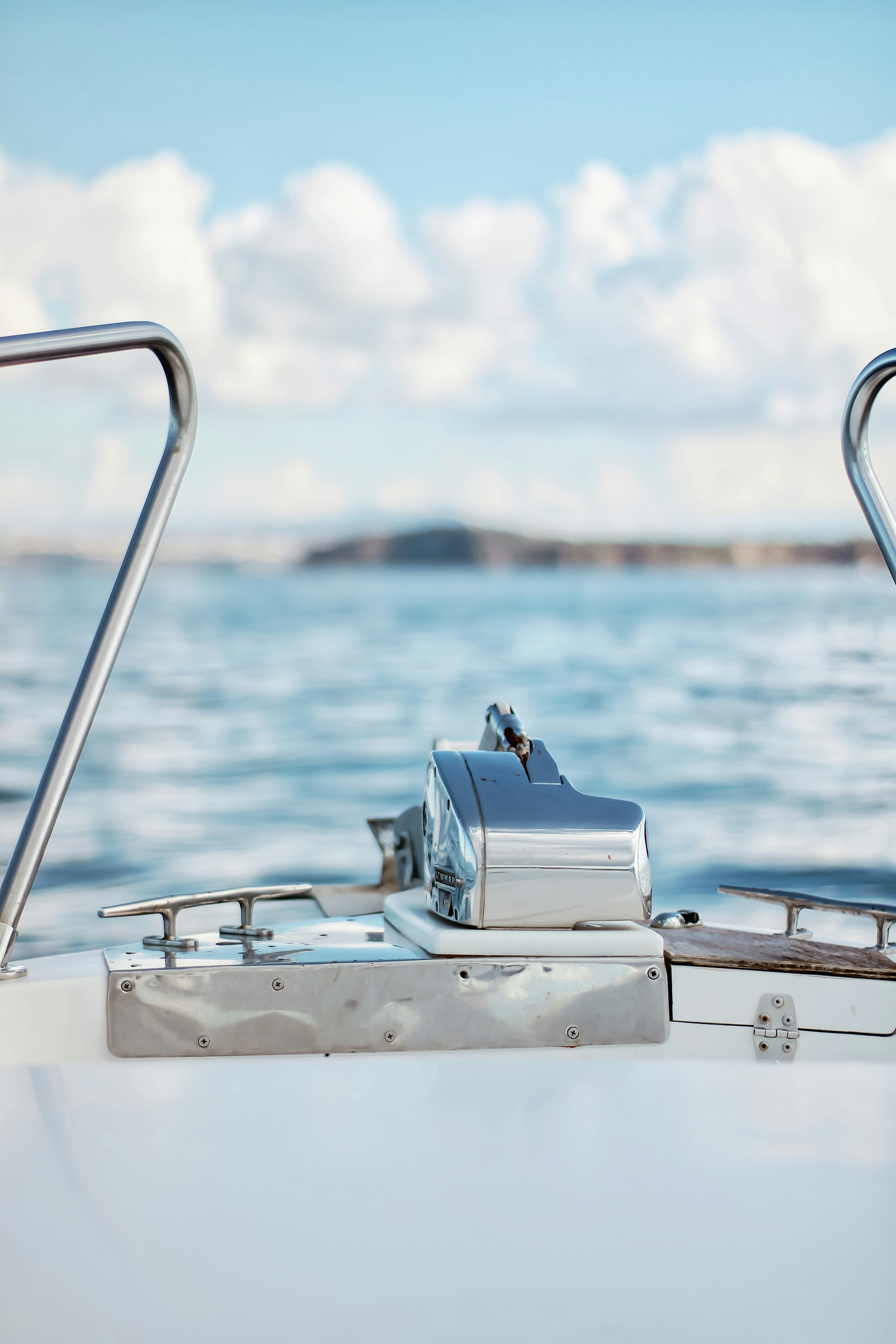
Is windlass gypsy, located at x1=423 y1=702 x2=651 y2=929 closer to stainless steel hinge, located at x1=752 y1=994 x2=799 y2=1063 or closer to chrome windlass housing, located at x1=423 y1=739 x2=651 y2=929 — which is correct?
chrome windlass housing, located at x1=423 y1=739 x2=651 y2=929

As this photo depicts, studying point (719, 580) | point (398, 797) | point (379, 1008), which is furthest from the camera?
point (719, 580)

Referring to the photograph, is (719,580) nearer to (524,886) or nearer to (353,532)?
(353,532)

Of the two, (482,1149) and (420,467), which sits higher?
(420,467)

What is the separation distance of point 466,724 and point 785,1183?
965 cm

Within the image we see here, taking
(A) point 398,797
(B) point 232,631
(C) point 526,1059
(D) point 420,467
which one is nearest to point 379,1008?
(C) point 526,1059

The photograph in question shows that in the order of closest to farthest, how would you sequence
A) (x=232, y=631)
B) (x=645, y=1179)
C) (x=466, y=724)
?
(x=645, y=1179) < (x=466, y=724) < (x=232, y=631)

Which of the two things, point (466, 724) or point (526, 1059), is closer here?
point (526, 1059)

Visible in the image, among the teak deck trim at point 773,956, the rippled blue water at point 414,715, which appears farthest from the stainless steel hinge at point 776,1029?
the rippled blue water at point 414,715

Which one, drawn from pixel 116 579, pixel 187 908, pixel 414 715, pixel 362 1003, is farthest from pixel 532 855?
pixel 414 715

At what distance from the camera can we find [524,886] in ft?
2.84

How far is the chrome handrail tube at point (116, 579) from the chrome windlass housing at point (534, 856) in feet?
0.90

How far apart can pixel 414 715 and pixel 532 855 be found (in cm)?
1037

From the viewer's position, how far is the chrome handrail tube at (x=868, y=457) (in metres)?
0.96

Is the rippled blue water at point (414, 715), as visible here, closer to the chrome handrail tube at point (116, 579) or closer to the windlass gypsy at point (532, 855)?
the windlass gypsy at point (532, 855)
